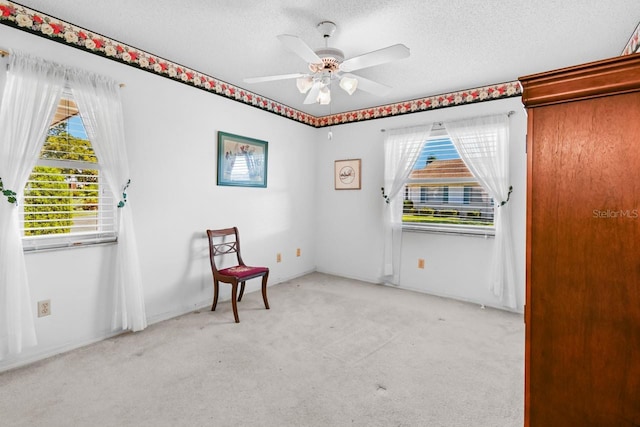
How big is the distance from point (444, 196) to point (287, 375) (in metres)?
2.89

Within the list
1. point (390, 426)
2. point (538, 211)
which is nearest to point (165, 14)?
point (538, 211)

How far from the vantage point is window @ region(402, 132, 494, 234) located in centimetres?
374

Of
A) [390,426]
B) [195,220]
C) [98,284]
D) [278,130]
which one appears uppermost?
[278,130]

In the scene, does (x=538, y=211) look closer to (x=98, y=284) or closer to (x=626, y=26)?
(x=626, y=26)

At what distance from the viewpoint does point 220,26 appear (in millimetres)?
2357

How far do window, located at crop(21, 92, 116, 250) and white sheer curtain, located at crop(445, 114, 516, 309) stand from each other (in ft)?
12.4

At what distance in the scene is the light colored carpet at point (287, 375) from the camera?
177cm

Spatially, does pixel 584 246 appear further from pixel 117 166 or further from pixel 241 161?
pixel 241 161

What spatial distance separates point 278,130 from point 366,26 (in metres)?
2.30

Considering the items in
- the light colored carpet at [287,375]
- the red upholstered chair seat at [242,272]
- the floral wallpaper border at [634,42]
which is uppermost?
the floral wallpaper border at [634,42]

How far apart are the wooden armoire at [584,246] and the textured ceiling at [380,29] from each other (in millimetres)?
1663

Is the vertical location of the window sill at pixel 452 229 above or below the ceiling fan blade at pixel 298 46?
below

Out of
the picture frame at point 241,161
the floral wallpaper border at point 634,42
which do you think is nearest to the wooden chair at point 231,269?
the picture frame at point 241,161

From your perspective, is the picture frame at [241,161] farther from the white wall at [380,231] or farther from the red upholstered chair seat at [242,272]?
the white wall at [380,231]
